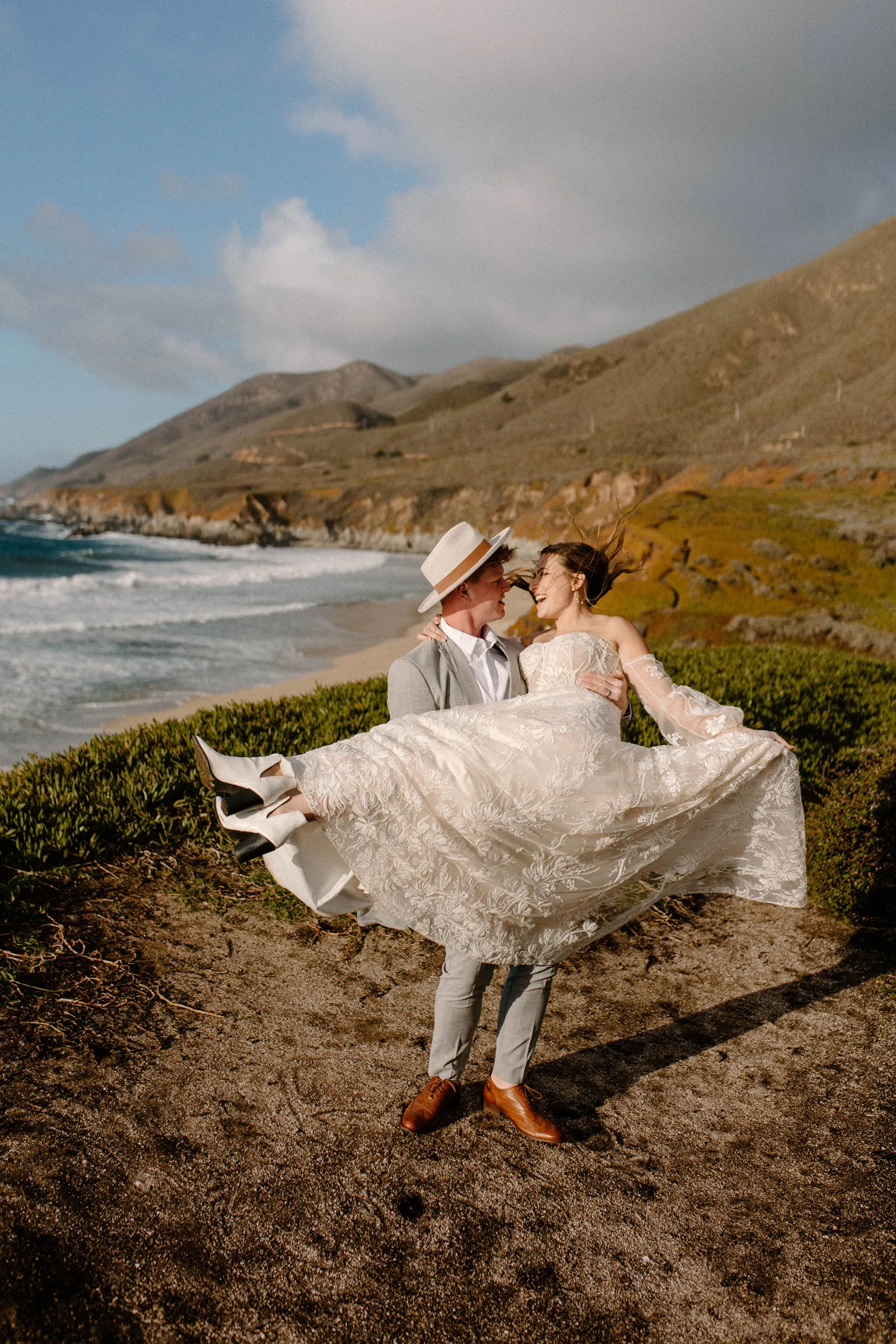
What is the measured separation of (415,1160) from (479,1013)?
56 cm

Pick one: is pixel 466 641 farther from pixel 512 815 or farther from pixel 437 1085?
pixel 437 1085

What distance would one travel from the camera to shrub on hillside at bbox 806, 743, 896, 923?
5125mm

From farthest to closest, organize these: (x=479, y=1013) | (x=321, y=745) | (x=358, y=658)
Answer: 1. (x=358, y=658)
2. (x=321, y=745)
3. (x=479, y=1013)

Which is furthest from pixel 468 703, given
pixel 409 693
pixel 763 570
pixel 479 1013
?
pixel 763 570

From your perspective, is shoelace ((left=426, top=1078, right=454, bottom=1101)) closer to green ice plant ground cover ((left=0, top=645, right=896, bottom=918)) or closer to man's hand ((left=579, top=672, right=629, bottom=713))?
man's hand ((left=579, top=672, right=629, bottom=713))

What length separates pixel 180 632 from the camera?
21.0m

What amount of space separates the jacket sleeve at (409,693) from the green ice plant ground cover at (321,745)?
278 cm

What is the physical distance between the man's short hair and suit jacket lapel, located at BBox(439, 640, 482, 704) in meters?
0.28

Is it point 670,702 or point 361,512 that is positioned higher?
point 361,512

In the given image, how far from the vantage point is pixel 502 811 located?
113 inches

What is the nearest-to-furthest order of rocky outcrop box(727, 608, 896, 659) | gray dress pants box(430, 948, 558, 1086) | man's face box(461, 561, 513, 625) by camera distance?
gray dress pants box(430, 948, 558, 1086), man's face box(461, 561, 513, 625), rocky outcrop box(727, 608, 896, 659)

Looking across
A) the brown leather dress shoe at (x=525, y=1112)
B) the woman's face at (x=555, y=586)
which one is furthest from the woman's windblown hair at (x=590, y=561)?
the brown leather dress shoe at (x=525, y=1112)

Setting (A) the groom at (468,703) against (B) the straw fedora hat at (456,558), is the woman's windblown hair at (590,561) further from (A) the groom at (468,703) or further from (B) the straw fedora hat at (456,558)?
(B) the straw fedora hat at (456,558)

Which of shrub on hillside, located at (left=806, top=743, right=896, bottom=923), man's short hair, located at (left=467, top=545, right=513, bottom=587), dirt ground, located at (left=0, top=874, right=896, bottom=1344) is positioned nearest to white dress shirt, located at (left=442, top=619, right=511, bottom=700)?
man's short hair, located at (left=467, top=545, right=513, bottom=587)
